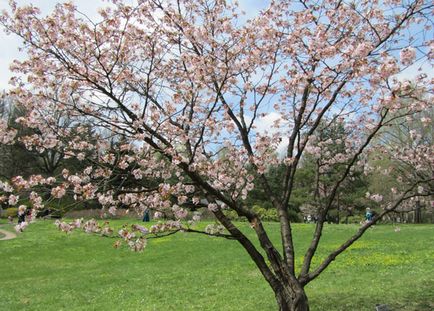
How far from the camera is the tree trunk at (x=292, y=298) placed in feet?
16.6

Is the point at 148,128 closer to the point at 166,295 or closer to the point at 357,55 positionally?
the point at 357,55

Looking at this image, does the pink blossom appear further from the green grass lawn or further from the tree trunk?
the green grass lawn

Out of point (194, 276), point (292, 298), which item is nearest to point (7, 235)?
point (194, 276)

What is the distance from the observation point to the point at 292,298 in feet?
16.8

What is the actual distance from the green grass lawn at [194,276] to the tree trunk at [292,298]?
2.42 meters

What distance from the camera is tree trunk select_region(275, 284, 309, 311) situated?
5062 mm

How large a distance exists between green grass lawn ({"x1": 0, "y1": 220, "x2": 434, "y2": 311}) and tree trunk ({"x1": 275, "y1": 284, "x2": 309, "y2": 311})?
2420mm

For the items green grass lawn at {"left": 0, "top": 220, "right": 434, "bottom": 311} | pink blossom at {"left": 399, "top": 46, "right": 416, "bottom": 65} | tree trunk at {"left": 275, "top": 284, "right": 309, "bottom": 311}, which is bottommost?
green grass lawn at {"left": 0, "top": 220, "right": 434, "bottom": 311}

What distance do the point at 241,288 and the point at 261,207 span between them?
24249 millimetres

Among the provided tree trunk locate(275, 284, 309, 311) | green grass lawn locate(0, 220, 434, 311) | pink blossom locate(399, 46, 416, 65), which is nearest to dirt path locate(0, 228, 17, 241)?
green grass lawn locate(0, 220, 434, 311)

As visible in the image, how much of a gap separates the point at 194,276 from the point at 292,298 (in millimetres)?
7234

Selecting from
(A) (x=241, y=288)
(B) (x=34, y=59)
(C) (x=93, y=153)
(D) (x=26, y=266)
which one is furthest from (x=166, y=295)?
(D) (x=26, y=266)

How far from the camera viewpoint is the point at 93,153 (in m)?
5.91

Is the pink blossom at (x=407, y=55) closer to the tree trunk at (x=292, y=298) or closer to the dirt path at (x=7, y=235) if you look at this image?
the tree trunk at (x=292, y=298)
